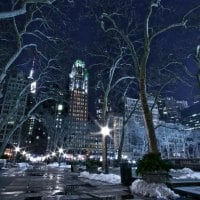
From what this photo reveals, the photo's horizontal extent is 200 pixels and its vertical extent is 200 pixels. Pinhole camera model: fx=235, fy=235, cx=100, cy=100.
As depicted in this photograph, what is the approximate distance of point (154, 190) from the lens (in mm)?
9578

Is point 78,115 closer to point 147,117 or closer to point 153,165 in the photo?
point 147,117

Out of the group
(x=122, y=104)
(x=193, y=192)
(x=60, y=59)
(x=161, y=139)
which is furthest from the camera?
(x=161, y=139)

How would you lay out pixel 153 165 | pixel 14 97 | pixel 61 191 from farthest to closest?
pixel 14 97, pixel 61 191, pixel 153 165

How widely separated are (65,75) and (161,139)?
46.2m

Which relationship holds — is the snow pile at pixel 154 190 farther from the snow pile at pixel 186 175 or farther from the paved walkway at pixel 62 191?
the snow pile at pixel 186 175

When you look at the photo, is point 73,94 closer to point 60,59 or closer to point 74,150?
point 74,150

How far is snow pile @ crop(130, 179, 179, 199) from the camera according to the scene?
924 centimetres

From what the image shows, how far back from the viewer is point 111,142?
15188cm

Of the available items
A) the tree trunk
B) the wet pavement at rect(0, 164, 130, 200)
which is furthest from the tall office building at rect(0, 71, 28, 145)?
the tree trunk

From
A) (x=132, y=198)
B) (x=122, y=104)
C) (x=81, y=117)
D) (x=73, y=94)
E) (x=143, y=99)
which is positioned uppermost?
(x=73, y=94)

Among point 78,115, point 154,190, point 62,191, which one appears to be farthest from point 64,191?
point 78,115

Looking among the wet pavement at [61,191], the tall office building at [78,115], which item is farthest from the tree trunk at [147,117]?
the tall office building at [78,115]

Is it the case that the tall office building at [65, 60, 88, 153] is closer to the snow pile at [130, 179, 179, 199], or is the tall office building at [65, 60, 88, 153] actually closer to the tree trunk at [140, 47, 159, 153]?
the tree trunk at [140, 47, 159, 153]

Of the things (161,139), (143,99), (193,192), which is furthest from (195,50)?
(161,139)
